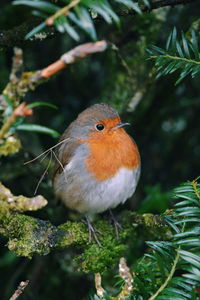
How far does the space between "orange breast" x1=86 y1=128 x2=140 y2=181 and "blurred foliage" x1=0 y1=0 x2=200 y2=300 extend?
354 mm

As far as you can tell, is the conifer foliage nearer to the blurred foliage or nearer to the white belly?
the white belly

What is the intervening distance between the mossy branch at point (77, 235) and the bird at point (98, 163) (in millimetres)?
199

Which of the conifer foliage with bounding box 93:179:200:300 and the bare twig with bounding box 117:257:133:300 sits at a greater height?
the bare twig with bounding box 117:257:133:300

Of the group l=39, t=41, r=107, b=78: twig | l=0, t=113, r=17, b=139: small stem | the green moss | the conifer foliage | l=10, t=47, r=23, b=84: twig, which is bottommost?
the conifer foliage

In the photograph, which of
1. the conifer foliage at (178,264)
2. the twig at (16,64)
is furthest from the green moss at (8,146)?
the conifer foliage at (178,264)

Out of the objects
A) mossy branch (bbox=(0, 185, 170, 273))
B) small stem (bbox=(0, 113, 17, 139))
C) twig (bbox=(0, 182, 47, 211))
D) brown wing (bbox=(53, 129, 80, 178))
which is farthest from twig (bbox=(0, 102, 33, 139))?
brown wing (bbox=(53, 129, 80, 178))

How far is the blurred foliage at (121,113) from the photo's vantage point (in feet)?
11.6

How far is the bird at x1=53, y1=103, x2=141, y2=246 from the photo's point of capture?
316cm

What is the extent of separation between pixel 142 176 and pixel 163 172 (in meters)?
0.19

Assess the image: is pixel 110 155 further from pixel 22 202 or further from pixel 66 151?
pixel 22 202

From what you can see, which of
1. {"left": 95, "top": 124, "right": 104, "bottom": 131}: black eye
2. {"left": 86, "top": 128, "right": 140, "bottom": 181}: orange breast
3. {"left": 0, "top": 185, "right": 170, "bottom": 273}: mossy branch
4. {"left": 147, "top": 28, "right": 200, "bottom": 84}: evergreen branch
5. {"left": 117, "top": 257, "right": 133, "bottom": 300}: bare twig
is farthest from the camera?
{"left": 95, "top": 124, "right": 104, "bottom": 131}: black eye

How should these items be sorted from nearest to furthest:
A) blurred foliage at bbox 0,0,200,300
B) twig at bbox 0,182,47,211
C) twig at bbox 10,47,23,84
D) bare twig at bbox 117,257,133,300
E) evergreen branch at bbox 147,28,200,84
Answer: twig at bbox 10,47,23,84
twig at bbox 0,182,47,211
bare twig at bbox 117,257,133,300
evergreen branch at bbox 147,28,200,84
blurred foliage at bbox 0,0,200,300

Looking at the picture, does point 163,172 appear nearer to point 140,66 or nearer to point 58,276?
point 140,66

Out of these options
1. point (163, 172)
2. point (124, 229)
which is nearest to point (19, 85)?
point (124, 229)
